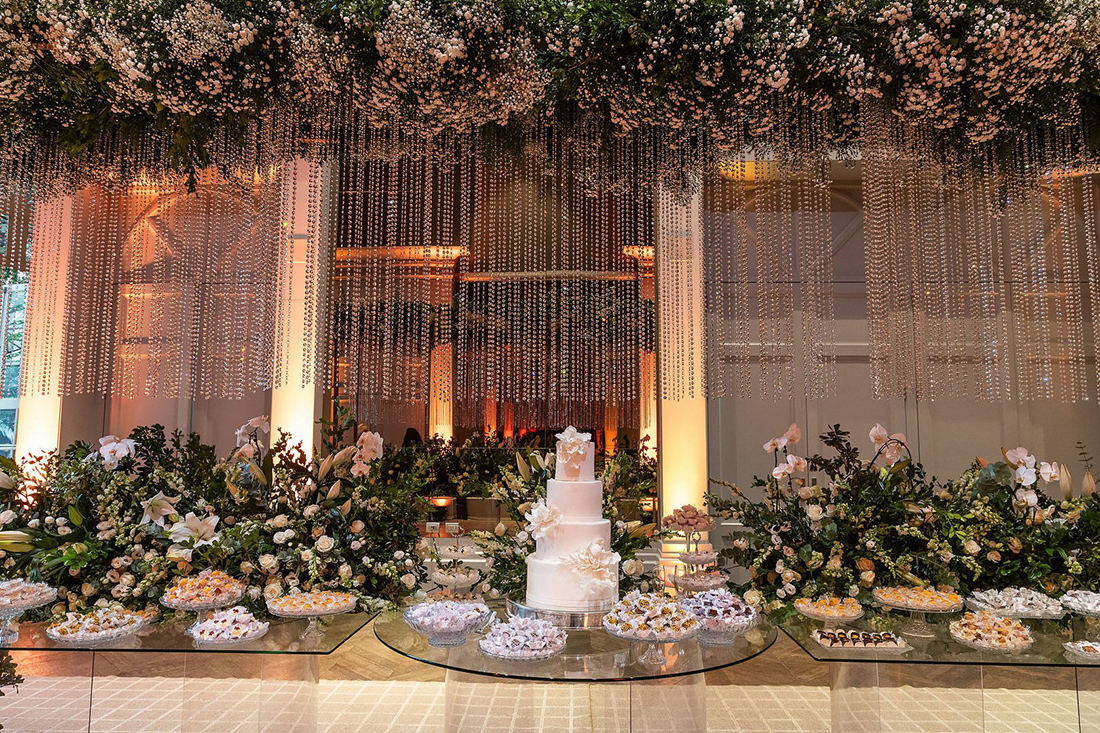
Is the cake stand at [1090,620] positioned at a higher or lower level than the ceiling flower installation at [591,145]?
lower

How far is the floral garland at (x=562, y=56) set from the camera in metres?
2.83

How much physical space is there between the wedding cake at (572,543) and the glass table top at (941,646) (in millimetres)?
666

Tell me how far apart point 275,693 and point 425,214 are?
2.94 m

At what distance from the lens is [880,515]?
10.2 ft

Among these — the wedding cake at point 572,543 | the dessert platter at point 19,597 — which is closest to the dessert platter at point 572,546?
the wedding cake at point 572,543

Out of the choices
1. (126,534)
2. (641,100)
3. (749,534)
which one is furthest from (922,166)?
(126,534)

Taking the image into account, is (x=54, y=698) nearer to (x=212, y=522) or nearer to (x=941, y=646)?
(x=212, y=522)

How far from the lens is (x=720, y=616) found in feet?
8.21

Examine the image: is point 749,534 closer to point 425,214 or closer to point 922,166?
point 922,166

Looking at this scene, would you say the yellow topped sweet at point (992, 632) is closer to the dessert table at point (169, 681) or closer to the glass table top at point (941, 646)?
the glass table top at point (941, 646)

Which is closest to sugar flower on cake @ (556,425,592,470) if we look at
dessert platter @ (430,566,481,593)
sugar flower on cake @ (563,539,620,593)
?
sugar flower on cake @ (563,539,620,593)

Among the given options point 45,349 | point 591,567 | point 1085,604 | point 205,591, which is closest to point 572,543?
point 591,567

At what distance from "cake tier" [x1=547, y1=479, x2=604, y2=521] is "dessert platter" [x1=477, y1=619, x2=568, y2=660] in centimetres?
47

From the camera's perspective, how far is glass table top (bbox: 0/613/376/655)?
231cm
